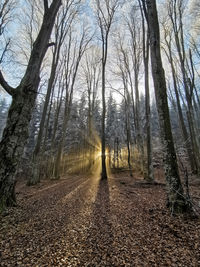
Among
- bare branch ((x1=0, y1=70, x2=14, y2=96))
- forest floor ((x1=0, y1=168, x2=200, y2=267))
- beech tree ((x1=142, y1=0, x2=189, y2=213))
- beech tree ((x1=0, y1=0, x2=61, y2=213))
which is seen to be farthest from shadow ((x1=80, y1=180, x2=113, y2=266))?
bare branch ((x1=0, y1=70, x2=14, y2=96))

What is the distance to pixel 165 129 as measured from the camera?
3.21 meters

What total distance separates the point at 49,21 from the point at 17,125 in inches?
139

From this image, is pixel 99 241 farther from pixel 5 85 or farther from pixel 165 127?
pixel 5 85

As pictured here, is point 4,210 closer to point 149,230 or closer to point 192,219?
point 149,230

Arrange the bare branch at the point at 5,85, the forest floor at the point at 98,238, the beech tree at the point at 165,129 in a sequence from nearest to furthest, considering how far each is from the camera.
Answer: the forest floor at the point at 98,238 < the beech tree at the point at 165,129 < the bare branch at the point at 5,85

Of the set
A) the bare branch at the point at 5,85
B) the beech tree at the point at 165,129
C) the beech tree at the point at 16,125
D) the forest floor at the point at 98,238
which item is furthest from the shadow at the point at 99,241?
the bare branch at the point at 5,85

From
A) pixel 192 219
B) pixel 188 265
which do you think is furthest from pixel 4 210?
→ pixel 192 219

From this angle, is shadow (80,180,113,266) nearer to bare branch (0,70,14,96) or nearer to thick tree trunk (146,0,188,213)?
thick tree trunk (146,0,188,213)

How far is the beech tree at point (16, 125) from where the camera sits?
2.90m

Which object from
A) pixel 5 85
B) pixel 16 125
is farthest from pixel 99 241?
pixel 5 85

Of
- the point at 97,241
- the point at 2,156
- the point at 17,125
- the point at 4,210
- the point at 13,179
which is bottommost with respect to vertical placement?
the point at 97,241

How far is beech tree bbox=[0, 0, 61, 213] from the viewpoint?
2898 millimetres

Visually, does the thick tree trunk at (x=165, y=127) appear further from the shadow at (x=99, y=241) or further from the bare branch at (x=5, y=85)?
the bare branch at (x=5, y=85)

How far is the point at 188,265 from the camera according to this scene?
158 cm
